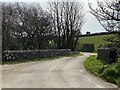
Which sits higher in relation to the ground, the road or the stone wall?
the road

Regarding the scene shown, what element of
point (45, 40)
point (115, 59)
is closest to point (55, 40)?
point (45, 40)

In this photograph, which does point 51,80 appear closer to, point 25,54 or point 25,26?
point 25,54

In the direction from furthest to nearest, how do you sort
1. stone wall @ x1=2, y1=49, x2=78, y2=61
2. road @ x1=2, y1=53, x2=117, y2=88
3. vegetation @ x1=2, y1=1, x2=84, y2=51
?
vegetation @ x1=2, y1=1, x2=84, y2=51
stone wall @ x1=2, y1=49, x2=78, y2=61
road @ x1=2, y1=53, x2=117, y2=88

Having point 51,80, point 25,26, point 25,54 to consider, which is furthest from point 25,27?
point 51,80

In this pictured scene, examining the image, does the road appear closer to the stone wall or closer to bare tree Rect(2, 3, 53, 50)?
the stone wall

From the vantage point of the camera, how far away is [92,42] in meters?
90.4

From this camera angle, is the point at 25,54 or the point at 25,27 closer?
the point at 25,54

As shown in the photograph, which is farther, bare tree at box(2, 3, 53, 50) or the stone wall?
bare tree at box(2, 3, 53, 50)

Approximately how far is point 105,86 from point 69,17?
58.8 m

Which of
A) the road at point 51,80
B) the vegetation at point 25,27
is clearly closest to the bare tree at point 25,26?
the vegetation at point 25,27

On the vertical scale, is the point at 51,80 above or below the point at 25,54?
above

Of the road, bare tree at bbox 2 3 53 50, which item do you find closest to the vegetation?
bare tree at bbox 2 3 53 50

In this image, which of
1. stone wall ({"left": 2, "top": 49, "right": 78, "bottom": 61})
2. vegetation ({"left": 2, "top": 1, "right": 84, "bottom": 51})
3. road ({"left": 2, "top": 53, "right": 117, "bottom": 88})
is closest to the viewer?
road ({"left": 2, "top": 53, "right": 117, "bottom": 88})

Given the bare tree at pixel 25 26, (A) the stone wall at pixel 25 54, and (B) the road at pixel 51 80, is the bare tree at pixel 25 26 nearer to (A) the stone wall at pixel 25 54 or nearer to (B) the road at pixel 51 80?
(A) the stone wall at pixel 25 54
